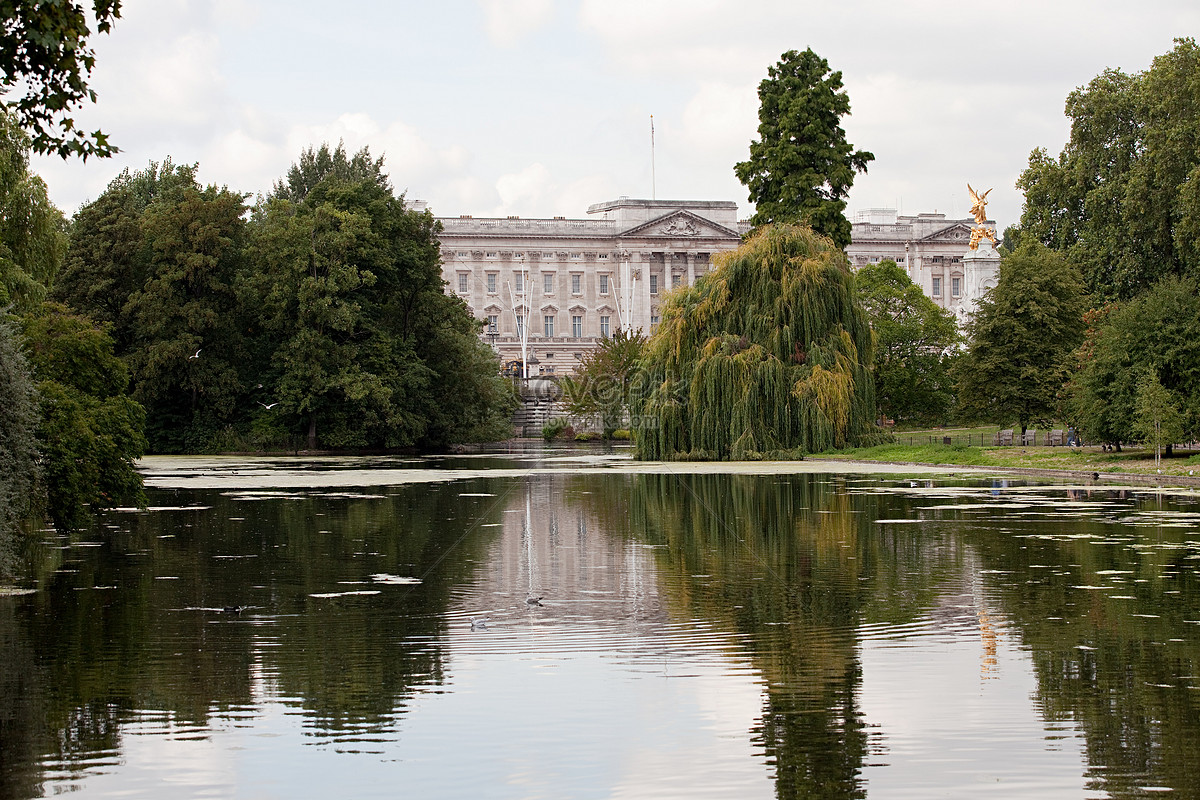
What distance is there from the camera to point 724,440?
41.8 metres

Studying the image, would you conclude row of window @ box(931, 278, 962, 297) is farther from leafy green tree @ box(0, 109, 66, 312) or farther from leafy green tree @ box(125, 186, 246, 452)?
leafy green tree @ box(0, 109, 66, 312)

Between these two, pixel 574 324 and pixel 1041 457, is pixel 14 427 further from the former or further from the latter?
pixel 574 324

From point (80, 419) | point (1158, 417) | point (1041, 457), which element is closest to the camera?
point (80, 419)

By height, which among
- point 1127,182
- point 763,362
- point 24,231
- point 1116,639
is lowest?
point 1116,639

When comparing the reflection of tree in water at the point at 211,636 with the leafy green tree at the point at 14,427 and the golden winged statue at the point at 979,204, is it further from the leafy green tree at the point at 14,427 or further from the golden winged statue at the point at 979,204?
the golden winged statue at the point at 979,204

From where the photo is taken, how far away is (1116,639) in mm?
10328

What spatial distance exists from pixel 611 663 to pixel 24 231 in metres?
23.6

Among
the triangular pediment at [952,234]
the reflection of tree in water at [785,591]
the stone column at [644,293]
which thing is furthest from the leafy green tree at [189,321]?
the triangular pediment at [952,234]

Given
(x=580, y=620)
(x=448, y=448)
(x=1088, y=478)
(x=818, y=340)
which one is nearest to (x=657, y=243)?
(x=448, y=448)

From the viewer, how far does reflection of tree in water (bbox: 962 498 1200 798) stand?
7.05 m

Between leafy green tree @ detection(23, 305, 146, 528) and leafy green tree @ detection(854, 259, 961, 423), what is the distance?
Result: 142ft

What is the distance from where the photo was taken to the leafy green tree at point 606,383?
7606cm

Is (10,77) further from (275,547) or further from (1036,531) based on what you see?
(1036,531)

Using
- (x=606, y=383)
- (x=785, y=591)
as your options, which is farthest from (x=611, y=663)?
(x=606, y=383)
